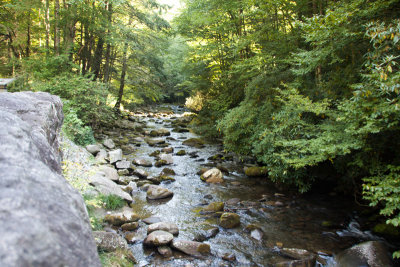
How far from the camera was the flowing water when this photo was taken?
461cm

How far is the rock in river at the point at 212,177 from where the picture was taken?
339 inches

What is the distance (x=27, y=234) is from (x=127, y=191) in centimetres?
616

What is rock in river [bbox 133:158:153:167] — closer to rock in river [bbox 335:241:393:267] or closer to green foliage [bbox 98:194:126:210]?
green foliage [bbox 98:194:126:210]

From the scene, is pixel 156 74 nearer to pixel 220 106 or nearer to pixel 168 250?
pixel 220 106

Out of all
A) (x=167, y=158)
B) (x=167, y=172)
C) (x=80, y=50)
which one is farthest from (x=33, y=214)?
(x=80, y=50)

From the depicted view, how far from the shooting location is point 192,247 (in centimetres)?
470

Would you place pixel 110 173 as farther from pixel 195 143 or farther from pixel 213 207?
pixel 195 143

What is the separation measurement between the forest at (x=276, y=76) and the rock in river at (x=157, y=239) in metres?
3.10

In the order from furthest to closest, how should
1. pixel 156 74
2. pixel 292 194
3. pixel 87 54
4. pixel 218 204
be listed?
pixel 156 74 < pixel 87 54 < pixel 292 194 < pixel 218 204

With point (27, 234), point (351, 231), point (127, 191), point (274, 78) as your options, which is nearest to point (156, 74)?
point (274, 78)

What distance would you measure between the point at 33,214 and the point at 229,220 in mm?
4967

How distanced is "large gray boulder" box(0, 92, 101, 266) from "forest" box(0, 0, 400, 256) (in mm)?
3928

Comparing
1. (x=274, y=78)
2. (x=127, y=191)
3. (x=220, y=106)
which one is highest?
(x=274, y=78)

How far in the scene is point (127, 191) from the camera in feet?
23.3
